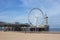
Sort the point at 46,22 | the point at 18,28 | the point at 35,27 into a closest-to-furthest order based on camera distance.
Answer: the point at 35,27
the point at 46,22
the point at 18,28

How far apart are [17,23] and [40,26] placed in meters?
12.2

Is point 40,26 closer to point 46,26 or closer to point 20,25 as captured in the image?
point 46,26

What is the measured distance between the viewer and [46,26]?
2168 inches

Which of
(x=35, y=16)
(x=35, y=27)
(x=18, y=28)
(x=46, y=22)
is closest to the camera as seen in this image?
(x=35, y=16)

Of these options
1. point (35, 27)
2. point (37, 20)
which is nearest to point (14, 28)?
point (35, 27)

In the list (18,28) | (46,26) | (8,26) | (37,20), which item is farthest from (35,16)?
(8,26)

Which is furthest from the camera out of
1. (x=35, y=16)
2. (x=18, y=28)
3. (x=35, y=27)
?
(x=18, y=28)

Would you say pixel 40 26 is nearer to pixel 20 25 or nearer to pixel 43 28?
pixel 43 28

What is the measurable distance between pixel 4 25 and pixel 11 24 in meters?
2.74

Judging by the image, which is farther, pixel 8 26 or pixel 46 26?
pixel 8 26

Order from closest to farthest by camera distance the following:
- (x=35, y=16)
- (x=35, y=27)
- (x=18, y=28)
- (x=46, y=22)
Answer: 1. (x=35, y=16)
2. (x=35, y=27)
3. (x=46, y=22)
4. (x=18, y=28)

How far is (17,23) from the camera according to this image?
61906 mm

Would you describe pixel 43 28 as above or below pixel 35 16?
below

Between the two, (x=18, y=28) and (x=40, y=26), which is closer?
(x=40, y=26)
